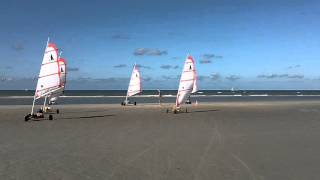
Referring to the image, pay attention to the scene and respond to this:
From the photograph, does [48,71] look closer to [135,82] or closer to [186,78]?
[186,78]

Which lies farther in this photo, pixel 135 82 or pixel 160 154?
pixel 135 82

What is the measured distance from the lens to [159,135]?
1828cm

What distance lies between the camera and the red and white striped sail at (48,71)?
93.5 feet

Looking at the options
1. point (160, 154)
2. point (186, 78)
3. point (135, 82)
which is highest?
point (135, 82)

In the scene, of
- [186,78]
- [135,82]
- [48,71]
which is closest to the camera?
[48,71]

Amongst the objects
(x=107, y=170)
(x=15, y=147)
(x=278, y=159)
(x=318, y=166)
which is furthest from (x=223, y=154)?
(x=15, y=147)

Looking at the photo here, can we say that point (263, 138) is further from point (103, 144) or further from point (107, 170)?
point (107, 170)

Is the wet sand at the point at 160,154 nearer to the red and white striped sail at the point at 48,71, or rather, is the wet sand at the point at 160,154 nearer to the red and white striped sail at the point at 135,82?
the red and white striped sail at the point at 48,71

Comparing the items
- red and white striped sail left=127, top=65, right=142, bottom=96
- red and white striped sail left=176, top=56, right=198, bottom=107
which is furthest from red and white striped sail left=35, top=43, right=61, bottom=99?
red and white striped sail left=127, top=65, right=142, bottom=96

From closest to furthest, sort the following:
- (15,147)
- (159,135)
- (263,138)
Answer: (15,147)
(263,138)
(159,135)

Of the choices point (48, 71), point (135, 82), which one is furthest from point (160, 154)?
point (135, 82)

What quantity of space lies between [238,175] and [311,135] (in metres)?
8.97

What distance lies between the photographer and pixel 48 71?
94.1ft

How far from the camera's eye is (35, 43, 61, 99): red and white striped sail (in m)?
28.5
